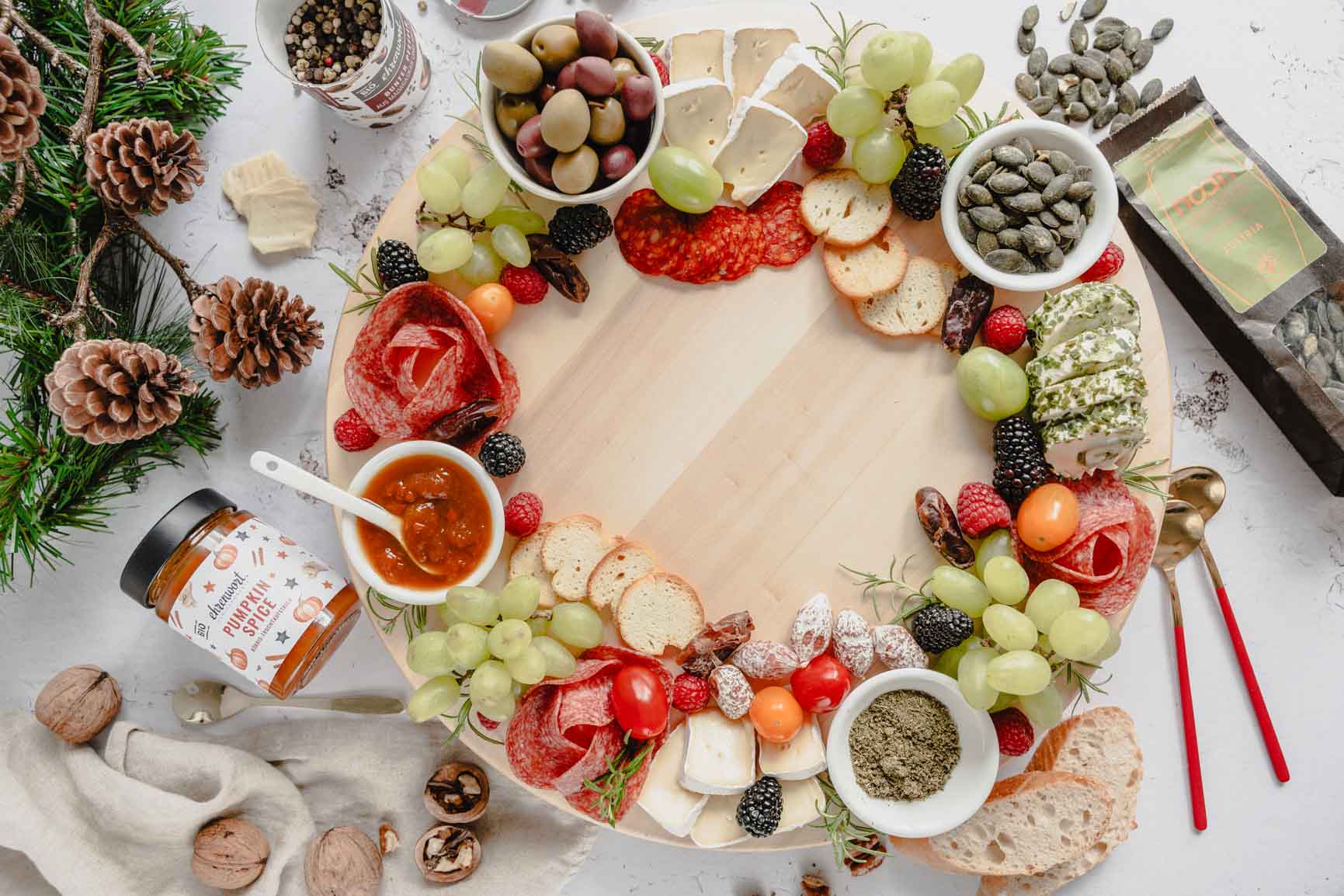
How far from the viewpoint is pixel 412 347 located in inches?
46.9

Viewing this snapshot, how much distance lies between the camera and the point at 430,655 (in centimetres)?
116

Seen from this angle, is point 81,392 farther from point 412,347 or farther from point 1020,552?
point 1020,552

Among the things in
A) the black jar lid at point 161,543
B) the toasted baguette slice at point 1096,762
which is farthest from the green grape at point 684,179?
the toasted baguette slice at point 1096,762

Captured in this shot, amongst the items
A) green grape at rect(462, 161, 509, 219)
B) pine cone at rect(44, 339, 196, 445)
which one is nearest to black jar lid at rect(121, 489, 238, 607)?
pine cone at rect(44, 339, 196, 445)

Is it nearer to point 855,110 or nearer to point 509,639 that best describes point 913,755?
point 509,639

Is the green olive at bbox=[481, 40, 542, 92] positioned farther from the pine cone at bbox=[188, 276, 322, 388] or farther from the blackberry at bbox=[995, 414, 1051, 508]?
the blackberry at bbox=[995, 414, 1051, 508]

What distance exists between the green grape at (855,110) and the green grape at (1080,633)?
2.40ft

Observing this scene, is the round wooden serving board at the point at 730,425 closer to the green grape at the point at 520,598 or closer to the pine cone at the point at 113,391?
the green grape at the point at 520,598

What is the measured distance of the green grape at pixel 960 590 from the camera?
1.20 meters

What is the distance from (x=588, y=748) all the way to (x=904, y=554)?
54 cm

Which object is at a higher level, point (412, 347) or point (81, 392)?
point (412, 347)

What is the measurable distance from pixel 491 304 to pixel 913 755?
0.90m

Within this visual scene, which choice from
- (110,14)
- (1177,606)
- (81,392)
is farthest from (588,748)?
(110,14)

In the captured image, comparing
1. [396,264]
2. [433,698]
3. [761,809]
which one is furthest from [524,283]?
[761,809]
